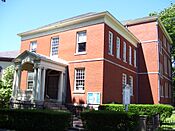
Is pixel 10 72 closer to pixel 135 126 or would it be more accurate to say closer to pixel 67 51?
pixel 67 51

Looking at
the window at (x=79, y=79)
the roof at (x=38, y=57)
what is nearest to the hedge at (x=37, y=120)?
Result: the roof at (x=38, y=57)

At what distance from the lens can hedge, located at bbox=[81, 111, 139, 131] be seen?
1138 centimetres

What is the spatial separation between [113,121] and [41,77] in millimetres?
8808

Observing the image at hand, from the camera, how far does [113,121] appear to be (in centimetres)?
1141

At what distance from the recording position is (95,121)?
11.7 meters

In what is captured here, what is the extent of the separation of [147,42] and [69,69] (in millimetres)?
12225

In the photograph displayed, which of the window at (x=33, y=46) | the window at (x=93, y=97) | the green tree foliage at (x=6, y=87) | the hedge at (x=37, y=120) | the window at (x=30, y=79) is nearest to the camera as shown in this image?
the hedge at (x=37, y=120)

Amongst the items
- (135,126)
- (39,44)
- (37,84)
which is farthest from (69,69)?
(135,126)

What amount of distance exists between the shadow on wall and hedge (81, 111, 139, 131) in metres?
15.9

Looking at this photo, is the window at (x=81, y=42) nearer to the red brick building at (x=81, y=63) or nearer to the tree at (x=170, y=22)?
the red brick building at (x=81, y=63)

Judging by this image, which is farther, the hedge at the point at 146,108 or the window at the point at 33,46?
the window at the point at 33,46

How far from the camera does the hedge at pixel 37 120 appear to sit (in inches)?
452

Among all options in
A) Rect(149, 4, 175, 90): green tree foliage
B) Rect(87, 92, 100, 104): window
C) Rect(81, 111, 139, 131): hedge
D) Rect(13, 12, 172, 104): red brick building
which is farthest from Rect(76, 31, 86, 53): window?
Rect(149, 4, 175, 90): green tree foliage

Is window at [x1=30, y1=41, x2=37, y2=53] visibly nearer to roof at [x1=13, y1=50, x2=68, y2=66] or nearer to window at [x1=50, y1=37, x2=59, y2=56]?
window at [x1=50, y1=37, x2=59, y2=56]
